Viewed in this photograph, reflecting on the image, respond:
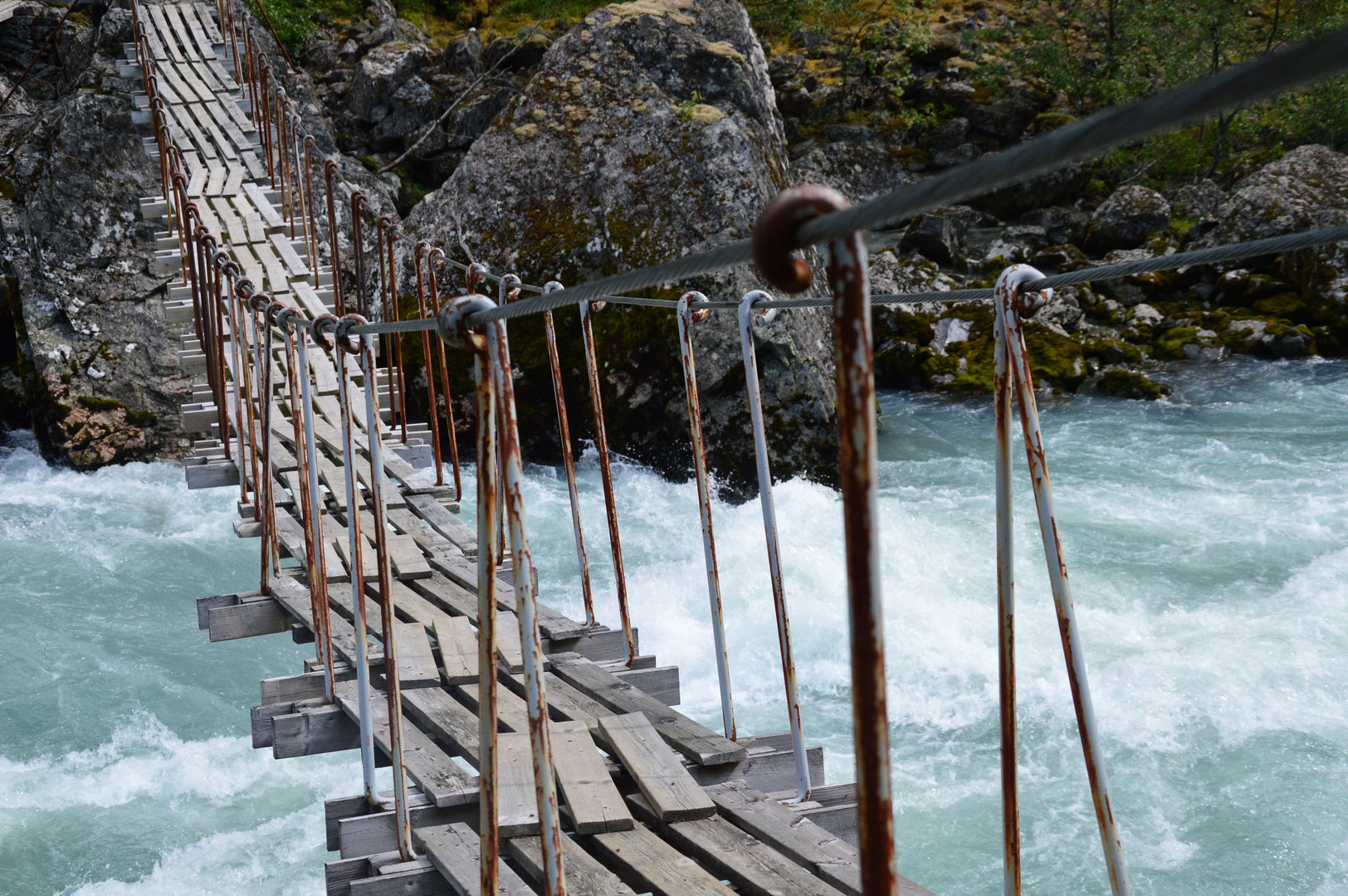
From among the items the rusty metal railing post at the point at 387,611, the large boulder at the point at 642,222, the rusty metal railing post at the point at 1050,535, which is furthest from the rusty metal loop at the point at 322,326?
the large boulder at the point at 642,222

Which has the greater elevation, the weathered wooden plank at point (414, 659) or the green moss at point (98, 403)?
the green moss at point (98, 403)

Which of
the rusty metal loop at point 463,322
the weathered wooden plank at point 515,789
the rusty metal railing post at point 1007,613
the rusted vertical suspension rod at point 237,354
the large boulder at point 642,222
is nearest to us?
the rusty metal loop at point 463,322

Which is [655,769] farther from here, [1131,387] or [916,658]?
[1131,387]

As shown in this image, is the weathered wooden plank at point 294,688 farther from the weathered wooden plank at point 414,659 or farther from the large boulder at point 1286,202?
the large boulder at point 1286,202

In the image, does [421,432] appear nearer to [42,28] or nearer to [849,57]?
[42,28]

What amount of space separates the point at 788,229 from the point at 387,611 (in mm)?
1511

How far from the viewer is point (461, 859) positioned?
6.40 ft

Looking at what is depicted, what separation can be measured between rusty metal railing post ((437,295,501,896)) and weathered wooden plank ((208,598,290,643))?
2.17m

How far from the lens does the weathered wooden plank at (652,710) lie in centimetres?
229

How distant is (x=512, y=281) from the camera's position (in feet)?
11.0

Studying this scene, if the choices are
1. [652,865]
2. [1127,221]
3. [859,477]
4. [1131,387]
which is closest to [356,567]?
[652,865]

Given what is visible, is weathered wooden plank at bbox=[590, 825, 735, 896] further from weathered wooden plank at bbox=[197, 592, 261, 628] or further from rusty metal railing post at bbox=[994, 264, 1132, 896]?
weathered wooden plank at bbox=[197, 592, 261, 628]

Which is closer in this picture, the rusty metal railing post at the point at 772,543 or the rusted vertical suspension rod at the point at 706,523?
the rusty metal railing post at the point at 772,543

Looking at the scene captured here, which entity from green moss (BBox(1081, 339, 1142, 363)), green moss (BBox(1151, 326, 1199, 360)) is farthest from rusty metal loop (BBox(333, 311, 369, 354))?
green moss (BBox(1151, 326, 1199, 360))
